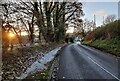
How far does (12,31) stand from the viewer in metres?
18.0

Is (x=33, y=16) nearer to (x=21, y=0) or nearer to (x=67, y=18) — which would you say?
(x=21, y=0)

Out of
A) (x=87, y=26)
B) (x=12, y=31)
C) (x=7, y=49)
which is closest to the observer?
(x=7, y=49)

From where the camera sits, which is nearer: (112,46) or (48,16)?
(112,46)

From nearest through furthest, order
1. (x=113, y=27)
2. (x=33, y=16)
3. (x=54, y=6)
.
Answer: (x=33, y=16) → (x=113, y=27) → (x=54, y=6)

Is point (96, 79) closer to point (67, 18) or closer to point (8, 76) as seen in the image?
point (8, 76)

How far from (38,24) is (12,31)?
708 inches

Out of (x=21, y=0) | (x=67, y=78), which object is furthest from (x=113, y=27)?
(x=67, y=78)

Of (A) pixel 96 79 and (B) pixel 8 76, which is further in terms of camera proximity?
(A) pixel 96 79

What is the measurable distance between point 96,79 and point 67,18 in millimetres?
48962

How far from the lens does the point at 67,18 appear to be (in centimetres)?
6172

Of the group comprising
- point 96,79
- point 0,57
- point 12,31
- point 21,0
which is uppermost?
point 21,0

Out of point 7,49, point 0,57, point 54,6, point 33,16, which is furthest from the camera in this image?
point 54,6

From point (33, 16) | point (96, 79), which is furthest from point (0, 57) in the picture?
point (33, 16)

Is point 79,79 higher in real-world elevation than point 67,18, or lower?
lower
